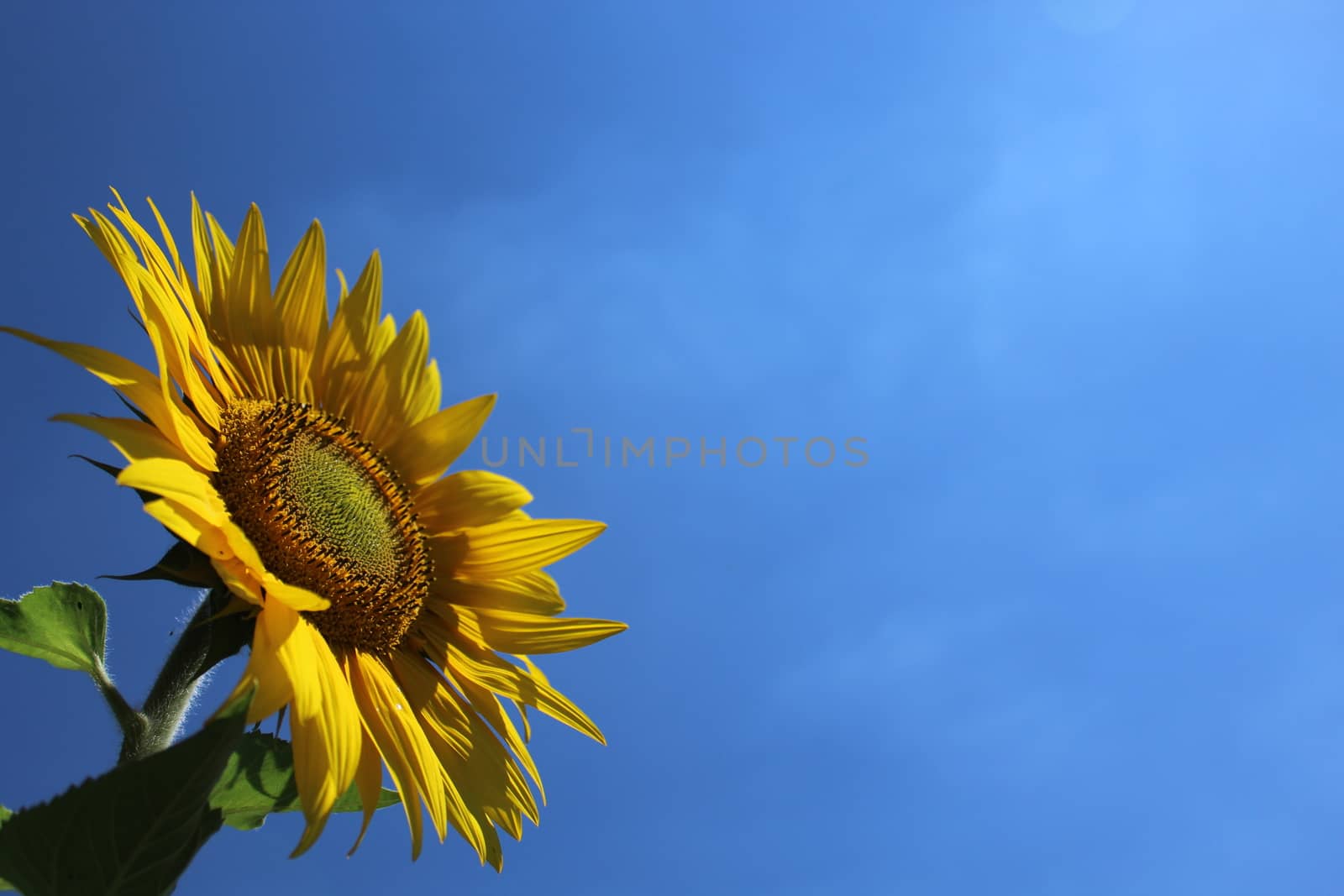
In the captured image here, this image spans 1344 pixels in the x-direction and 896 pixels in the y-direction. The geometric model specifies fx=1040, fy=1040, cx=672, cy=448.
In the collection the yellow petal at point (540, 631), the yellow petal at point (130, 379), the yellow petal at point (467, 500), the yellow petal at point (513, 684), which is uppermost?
the yellow petal at point (467, 500)

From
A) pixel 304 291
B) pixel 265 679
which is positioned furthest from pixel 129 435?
pixel 304 291

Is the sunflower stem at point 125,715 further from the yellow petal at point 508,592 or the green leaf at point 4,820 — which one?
the yellow petal at point 508,592

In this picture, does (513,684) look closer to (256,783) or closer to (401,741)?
(401,741)

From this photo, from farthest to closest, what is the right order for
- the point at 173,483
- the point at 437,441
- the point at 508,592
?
the point at 437,441 < the point at 508,592 < the point at 173,483

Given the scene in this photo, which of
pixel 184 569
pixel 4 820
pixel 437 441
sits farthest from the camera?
pixel 437 441

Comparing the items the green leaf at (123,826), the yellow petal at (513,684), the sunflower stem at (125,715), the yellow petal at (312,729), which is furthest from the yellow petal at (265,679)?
the yellow petal at (513,684)

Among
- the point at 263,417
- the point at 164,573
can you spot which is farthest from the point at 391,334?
the point at 164,573
